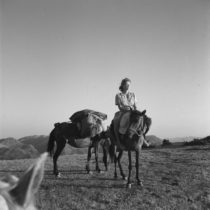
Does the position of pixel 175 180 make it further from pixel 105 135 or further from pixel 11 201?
pixel 11 201

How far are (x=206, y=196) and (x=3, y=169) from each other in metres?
5.91

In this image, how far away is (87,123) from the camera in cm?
A: 1047

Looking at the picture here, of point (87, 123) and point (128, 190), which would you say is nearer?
point (128, 190)

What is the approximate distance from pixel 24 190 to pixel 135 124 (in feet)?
25.5

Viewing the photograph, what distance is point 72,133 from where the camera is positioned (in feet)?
34.6

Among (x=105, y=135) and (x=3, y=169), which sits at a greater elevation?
(x=105, y=135)

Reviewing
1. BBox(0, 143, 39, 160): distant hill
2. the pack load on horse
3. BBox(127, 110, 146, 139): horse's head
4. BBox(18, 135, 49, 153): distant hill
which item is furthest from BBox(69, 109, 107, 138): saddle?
BBox(18, 135, 49, 153): distant hill

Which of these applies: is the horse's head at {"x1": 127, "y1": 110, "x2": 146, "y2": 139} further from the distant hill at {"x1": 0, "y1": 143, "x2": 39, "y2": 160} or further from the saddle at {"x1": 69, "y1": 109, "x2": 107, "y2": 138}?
the distant hill at {"x1": 0, "y1": 143, "x2": 39, "y2": 160}

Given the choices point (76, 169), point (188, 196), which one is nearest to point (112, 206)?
point (188, 196)

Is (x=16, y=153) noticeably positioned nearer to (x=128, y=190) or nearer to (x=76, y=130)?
(x=76, y=130)

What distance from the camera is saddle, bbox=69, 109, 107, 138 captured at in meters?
10.5

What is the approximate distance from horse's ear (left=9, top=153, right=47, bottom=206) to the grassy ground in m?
5.36

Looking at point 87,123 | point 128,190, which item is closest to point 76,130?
point 87,123

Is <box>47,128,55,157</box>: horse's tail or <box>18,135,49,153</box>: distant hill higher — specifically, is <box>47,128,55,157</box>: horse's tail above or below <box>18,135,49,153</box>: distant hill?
below
